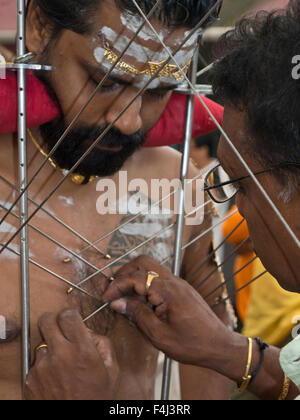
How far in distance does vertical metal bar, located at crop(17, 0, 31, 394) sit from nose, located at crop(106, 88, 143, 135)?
162 millimetres

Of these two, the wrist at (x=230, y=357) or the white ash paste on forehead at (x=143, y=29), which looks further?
the wrist at (x=230, y=357)

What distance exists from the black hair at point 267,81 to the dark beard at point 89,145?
278 millimetres

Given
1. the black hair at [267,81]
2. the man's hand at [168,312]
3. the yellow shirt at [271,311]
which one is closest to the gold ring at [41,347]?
the man's hand at [168,312]

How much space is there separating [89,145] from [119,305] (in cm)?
35

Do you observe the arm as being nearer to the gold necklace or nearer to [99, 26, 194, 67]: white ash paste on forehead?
the gold necklace

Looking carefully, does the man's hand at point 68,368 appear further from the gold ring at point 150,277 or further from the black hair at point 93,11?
the black hair at point 93,11

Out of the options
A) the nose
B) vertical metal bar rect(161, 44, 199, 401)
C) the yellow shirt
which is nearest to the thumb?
vertical metal bar rect(161, 44, 199, 401)

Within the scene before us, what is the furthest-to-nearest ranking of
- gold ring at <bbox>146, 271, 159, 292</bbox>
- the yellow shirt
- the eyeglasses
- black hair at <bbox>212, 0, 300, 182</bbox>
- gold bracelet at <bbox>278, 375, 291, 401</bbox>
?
the yellow shirt → gold bracelet at <bbox>278, 375, 291, 401</bbox> → gold ring at <bbox>146, 271, 159, 292</bbox> → the eyeglasses → black hair at <bbox>212, 0, 300, 182</bbox>

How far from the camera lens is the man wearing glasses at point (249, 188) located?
0.76m

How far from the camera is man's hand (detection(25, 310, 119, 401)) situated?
3.29ft

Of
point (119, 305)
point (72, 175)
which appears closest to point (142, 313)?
point (119, 305)

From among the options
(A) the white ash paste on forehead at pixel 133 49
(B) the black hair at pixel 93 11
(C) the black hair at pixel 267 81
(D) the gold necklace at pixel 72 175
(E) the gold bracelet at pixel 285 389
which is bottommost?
(E) the gold bracelet at pixel 285 389

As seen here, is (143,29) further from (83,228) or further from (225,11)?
(83,228)

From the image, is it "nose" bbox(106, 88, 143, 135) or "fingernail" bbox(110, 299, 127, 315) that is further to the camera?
"fingernail" bbox(110, 299, 127, 315)
